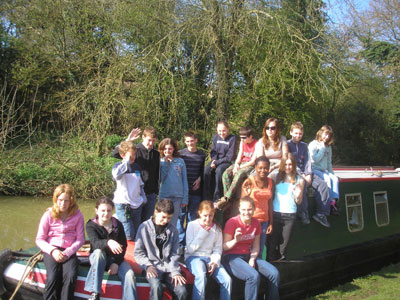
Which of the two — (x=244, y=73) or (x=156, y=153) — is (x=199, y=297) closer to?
(x=156, y=153)

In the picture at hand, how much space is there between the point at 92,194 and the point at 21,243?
3325mm

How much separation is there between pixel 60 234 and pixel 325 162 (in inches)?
157

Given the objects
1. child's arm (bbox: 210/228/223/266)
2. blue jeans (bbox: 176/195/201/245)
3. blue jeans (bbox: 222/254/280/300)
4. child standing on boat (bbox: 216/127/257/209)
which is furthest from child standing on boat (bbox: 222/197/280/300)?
blue jeans (bbox: 176/195/201/245)

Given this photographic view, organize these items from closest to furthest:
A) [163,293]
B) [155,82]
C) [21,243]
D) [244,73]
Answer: [163,293] → [21,243] → [155,82] → [244,73]

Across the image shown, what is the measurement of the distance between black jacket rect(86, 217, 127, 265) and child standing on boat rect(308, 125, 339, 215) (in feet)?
10.8

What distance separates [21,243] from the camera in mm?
8484

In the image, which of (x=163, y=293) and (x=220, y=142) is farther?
(x=220, y=142)

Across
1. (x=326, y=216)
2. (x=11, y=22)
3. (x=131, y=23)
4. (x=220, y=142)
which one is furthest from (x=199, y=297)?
(x=11, y=22)

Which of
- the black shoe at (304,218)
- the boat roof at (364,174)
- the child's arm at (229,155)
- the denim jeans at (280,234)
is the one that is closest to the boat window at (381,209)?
the boat roof at (364,174)

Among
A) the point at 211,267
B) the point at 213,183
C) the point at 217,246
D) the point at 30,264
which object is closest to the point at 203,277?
the point at 211,267

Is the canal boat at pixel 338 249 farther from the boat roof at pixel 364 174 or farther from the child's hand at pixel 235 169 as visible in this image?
the child's hand at pixel 235 169

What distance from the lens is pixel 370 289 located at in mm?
6598

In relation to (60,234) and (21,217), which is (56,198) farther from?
(21,217)

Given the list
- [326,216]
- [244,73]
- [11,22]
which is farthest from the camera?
[11,22]
